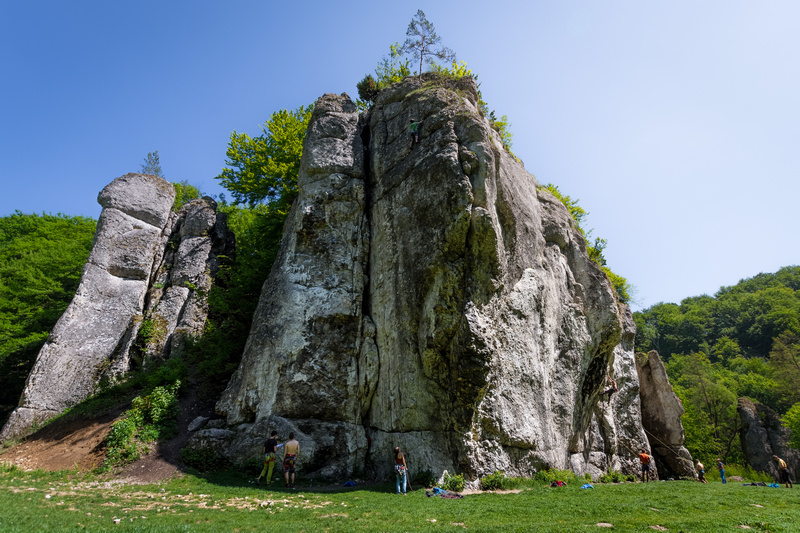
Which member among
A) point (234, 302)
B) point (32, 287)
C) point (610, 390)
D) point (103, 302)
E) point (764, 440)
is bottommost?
point (764, 440)

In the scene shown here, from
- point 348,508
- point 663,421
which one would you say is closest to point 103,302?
point 348,508

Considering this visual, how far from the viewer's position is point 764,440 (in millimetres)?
30641

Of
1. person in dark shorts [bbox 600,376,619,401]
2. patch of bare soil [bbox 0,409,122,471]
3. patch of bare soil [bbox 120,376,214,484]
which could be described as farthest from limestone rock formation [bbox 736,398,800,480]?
patch of bare soil [bbox 0,409,122,471]

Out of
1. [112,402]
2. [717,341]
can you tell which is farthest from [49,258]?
[717,341]

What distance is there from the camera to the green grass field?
7.01 m

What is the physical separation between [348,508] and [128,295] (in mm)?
17011

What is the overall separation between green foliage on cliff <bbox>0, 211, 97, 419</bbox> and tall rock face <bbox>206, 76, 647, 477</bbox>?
15586 millimetres

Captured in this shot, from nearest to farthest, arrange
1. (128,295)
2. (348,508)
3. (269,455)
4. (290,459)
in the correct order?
(348,508) < (290,459) < (269,455) < (128,295)

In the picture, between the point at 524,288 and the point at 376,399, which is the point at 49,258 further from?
the point at 524,288

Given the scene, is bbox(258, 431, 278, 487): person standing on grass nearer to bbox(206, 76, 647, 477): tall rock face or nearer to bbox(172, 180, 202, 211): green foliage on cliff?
bbox(206, 76, 647, 477): tall rock face

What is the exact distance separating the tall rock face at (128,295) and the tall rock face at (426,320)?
22.1 ft

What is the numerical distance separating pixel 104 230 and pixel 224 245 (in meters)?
5.65

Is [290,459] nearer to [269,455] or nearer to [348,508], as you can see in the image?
[269,455]

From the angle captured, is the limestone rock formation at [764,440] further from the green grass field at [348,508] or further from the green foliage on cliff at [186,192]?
the green foliage on cliff at [186,192]
